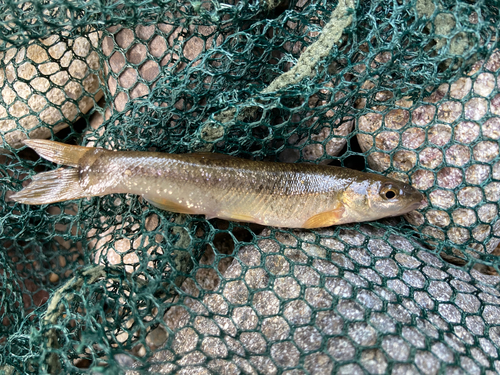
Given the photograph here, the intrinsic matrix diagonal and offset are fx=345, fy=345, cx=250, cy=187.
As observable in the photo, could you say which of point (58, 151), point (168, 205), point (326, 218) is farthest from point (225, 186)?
point (58, 151)

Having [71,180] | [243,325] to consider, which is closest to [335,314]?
[243,325]

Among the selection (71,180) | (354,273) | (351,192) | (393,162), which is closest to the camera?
(354,273)

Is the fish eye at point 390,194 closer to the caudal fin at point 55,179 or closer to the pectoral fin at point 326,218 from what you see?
the pectoral fin at point 326,218

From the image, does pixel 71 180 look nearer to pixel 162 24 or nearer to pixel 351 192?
pixel 162 24

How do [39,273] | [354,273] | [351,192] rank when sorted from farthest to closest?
[39,273], [351,192], [354,273]

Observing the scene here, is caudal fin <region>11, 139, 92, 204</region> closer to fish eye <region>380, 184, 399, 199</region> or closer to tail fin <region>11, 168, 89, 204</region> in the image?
tail fin <region>11, 168, 89, 204</region>

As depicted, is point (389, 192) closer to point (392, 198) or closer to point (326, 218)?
point (392, 198)
